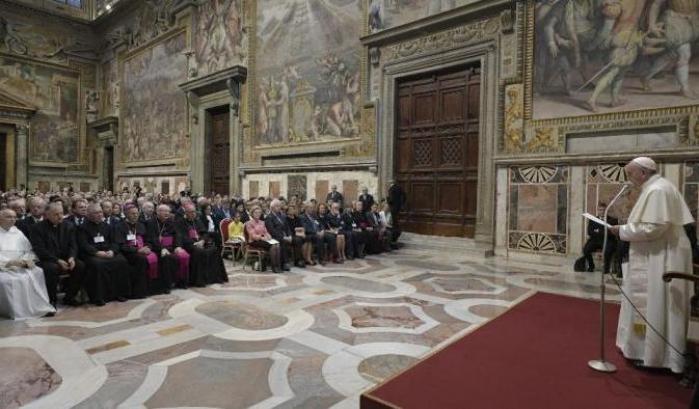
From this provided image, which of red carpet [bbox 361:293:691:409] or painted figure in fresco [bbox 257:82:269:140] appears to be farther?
painted figure in fresco [bbox 257:82:269:140]

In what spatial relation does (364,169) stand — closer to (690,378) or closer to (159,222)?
(159,222)

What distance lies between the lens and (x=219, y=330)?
4336 millimetres

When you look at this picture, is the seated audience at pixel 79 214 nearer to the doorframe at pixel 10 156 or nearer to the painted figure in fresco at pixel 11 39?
the doorframe at pixel 10 156

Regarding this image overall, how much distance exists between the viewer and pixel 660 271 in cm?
290

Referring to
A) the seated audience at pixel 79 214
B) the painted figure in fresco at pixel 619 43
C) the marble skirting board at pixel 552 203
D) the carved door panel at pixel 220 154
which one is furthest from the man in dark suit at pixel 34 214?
the carved door panel at pixel 220 154

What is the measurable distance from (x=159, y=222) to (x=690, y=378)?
633 cm

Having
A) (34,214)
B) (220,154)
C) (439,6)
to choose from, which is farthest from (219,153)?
(34,214)

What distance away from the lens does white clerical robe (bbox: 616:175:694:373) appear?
2.84m

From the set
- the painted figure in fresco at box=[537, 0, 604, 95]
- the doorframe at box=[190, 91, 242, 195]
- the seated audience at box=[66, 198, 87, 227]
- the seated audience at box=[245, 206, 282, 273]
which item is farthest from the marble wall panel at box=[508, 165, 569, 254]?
the doorframe at box=[190, 91, 242, 195]

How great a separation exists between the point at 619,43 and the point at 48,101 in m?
25.5

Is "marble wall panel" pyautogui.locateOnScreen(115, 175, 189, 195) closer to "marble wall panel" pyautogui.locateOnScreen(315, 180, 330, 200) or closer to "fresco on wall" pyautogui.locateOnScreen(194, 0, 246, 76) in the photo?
"fresco on wall" pyautogui.locateOnScreen(194, 0, 246, 76)

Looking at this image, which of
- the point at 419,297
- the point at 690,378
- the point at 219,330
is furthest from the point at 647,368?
the point at 219,330

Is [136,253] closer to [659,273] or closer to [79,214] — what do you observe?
[79,214]

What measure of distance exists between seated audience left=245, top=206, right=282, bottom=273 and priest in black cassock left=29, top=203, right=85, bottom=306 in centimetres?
283
